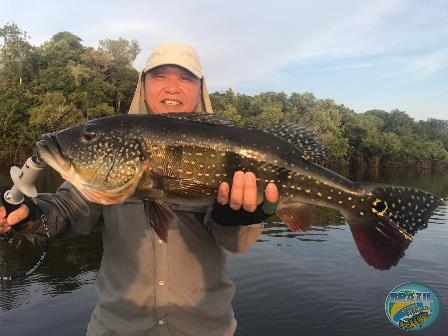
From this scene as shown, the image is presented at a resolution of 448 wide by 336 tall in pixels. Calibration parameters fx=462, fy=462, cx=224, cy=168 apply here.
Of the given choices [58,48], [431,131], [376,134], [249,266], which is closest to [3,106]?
[58,48]

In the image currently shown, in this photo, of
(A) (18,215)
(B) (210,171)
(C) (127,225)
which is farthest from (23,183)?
(B) (210,171)

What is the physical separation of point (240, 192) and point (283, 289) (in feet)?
36.7

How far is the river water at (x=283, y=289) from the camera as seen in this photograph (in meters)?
11.8

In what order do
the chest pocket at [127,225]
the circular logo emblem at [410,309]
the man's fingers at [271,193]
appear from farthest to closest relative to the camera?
the circular logo emblem at [410,309]
the chest pocket at [127,225]
the man's fingers at [271,193]

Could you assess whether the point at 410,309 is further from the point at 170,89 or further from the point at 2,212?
the point at 2,212

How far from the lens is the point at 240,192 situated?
3.56 m

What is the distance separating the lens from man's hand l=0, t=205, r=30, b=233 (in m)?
3.52

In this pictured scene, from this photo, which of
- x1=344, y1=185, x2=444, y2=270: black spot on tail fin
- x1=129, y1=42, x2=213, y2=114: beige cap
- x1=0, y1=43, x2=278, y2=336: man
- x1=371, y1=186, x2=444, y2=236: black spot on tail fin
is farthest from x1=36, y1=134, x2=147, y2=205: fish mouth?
x1=371, y1=186, x2=444, y2=236: black spot on tail fin

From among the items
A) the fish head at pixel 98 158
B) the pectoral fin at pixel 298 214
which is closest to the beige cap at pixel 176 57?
the fish head at pixel 98 158

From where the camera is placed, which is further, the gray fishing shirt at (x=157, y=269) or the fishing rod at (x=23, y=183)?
the gray fishing shirt at (x=157, y=269)

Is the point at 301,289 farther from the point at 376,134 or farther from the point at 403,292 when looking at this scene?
the point at 376,134

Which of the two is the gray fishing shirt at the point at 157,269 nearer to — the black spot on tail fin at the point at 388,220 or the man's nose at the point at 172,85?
the black spot on tail fin at the point at 388,220

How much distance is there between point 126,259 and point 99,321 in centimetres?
57

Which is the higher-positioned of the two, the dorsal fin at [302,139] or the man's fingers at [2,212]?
the dorsal fin at [302,139]
